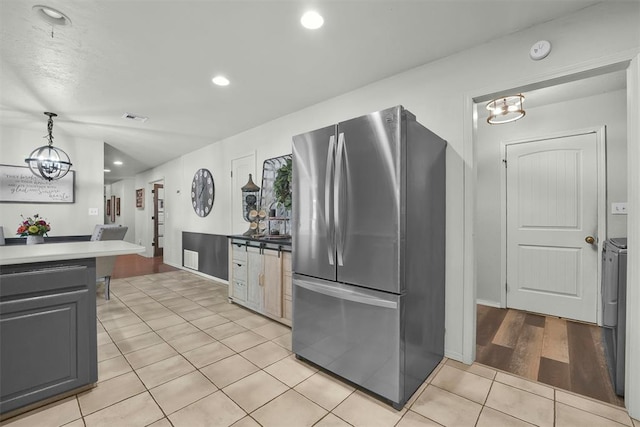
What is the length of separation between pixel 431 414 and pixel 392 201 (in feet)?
4.27

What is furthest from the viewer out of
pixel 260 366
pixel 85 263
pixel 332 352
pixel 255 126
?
pixel 255 126

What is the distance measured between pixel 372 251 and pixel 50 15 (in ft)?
8.72

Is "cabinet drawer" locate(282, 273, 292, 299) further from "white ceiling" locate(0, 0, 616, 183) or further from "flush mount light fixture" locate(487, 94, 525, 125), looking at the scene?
"flush mount light fixture" locate(487, 94, 525, 125)

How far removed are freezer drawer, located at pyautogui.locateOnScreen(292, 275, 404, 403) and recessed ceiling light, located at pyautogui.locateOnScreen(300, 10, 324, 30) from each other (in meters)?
1.86

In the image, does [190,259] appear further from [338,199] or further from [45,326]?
[338,199]

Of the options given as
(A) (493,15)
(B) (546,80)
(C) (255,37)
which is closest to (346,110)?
(C) (255,37)

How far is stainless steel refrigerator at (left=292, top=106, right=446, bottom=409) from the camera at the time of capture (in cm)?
174

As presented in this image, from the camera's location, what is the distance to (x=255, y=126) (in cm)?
434

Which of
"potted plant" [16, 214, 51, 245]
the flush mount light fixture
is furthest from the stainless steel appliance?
"potted plant" [16, 214, 51, 245]

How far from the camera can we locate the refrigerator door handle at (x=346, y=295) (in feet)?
5.76

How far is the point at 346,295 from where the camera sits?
1935 millimetres

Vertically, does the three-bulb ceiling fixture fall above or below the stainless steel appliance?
above

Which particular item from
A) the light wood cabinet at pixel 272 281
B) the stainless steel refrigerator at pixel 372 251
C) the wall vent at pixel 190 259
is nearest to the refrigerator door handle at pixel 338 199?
the stainless steel refrigerator at pixel 372 251

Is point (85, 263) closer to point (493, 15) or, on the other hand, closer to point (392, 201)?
point (392, 201)
